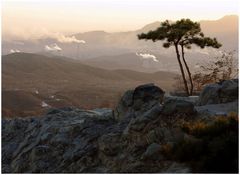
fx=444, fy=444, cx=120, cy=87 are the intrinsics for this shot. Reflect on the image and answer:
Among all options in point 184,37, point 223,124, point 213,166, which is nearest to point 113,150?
point 223,124

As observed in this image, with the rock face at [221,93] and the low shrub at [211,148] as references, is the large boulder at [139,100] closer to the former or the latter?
the rock face at [221,93]

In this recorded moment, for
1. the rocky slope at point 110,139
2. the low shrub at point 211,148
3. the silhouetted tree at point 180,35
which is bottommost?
the rocky slope at point 110,139

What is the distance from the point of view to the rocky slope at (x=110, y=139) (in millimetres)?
16844

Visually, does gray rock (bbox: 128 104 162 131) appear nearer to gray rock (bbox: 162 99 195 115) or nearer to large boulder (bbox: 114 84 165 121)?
gray rock (bbox: 162 99 195 115)

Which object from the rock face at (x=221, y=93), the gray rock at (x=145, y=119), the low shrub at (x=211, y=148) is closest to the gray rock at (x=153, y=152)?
the low shrub at (x=211, y=148)

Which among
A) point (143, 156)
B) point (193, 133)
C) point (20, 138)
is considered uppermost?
point (193, 133)

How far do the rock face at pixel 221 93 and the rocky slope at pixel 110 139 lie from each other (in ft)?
0.35

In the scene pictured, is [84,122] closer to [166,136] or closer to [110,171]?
[110,171]

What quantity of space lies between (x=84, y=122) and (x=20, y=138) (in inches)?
225

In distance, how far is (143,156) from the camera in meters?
16.5

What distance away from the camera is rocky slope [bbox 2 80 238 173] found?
55.3 ft

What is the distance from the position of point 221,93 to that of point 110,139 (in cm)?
704

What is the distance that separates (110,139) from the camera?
63.2 feet

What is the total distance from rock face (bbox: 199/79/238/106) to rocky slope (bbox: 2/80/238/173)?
0.11 m
